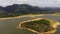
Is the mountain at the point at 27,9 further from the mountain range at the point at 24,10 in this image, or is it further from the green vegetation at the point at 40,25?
the green vegetation at the point at 40,25

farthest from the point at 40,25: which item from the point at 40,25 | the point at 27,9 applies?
the point at 27,9

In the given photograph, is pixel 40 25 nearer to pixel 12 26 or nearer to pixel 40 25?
pixel 40 25

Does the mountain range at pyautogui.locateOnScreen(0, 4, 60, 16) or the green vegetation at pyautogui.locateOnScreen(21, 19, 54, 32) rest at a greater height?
the mountain range at pyautogui.locateOnScreen(0, 4, 60, 16)

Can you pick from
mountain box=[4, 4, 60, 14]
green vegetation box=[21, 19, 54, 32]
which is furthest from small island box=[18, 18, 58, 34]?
mountain box=[4, 4, 60, 14]

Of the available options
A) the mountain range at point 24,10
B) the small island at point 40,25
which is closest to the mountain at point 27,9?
the mountain range at point 24,10

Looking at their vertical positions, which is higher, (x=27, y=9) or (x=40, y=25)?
(x=27, y=9)

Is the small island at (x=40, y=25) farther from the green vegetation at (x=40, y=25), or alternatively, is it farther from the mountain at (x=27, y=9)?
the mountain at (x=27, y=9)

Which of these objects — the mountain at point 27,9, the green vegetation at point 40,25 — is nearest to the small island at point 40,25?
the green vegetation at point 40,25

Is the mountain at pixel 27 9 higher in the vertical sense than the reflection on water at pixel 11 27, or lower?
higher

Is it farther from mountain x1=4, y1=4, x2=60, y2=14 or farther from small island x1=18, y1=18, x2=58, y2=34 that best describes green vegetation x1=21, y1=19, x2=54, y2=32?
mountain x1=4, y1=4, x2=60, y2=14
